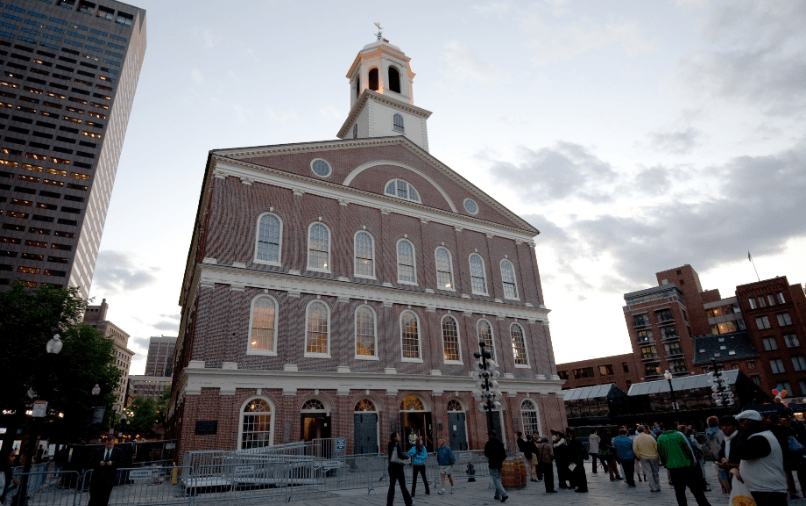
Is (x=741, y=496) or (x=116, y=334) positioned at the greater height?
(x=116, y=334)

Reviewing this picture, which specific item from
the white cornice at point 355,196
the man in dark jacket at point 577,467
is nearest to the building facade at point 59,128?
the white cornice at point 355,196

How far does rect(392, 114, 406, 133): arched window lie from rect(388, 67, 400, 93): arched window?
4.06m

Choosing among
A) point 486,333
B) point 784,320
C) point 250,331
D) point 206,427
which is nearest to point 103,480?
point 206,427

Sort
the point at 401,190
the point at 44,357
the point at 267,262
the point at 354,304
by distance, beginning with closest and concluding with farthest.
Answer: the point at 267,262 → the point at 44,357 → the point at 354,304 → the point at 401,190

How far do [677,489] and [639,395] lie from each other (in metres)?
51.2

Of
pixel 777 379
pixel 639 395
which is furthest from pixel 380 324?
pixel 777 379

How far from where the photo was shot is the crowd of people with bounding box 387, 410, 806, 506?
5.79m

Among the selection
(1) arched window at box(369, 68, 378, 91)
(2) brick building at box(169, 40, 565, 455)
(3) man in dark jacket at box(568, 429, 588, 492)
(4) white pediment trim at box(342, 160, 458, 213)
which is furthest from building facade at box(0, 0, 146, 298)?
(3) man in dark jacket at box(568, 429, 588, 492)

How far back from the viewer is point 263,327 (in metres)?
24.5

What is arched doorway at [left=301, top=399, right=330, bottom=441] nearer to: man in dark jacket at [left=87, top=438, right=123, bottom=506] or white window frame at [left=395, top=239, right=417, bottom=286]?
white window frame at [left=395, top=239, right=417, bottom=286]

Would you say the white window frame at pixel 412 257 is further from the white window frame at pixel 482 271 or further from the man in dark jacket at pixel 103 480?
the man in dark jacket at pixel 103 480

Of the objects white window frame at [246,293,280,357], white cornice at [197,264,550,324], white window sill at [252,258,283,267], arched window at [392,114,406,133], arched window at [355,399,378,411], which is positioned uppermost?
arched window at [392,114,406,133]

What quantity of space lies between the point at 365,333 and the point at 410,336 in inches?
122

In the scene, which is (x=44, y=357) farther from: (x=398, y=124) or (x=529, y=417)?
(x=529, y=417)
